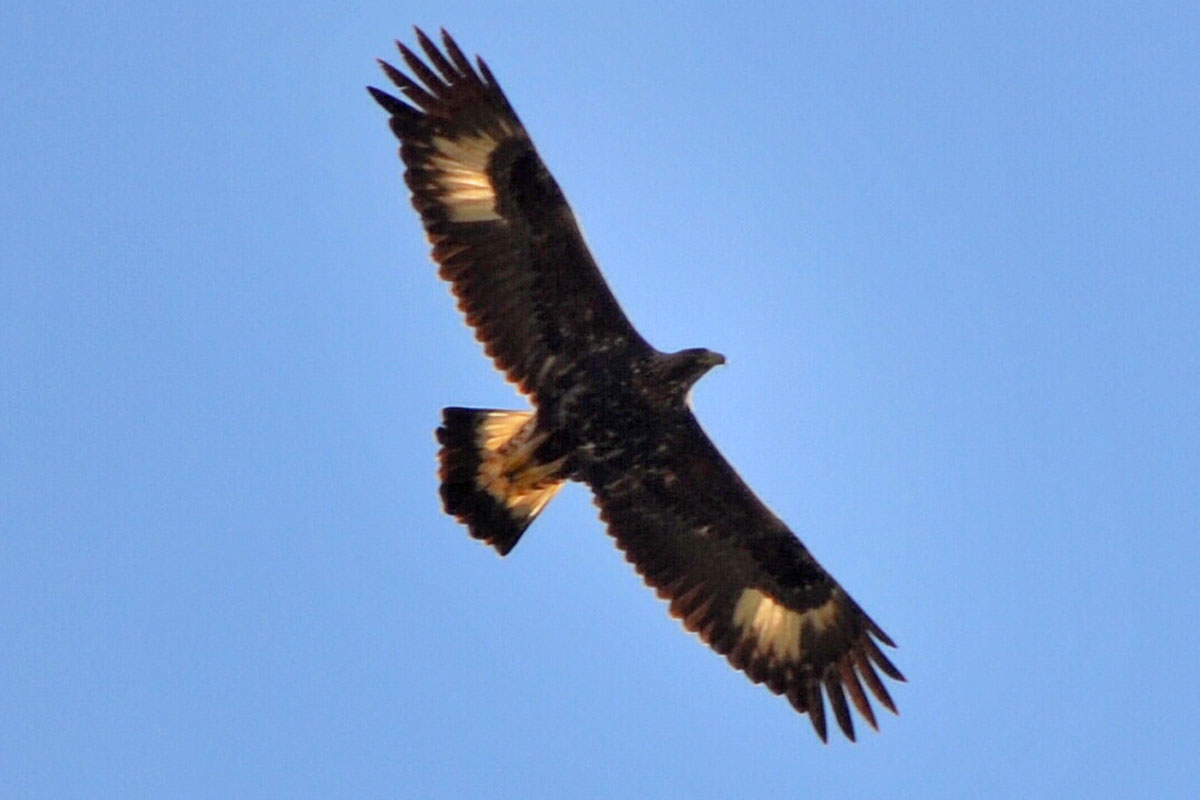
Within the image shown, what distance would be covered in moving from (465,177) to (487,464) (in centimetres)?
198

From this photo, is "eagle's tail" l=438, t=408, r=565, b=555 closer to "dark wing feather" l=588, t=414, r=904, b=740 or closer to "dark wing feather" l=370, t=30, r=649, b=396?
"dark wing feather" l=370, t=30, r=649, b=396

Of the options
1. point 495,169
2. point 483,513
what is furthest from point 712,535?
point 495,169

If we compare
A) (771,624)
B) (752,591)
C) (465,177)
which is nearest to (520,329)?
(465,177)

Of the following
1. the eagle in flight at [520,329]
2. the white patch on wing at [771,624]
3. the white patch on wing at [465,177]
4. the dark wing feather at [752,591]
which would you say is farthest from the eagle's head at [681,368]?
the white patch on wing at [771,624]

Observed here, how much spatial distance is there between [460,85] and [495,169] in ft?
2.10

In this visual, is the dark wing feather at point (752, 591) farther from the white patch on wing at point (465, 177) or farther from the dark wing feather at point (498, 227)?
the white patch on wing at point (465, 177)

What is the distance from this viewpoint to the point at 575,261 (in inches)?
589

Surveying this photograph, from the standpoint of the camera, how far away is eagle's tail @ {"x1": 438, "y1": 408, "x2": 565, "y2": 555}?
15047 mm

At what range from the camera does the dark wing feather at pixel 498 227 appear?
14945 mm

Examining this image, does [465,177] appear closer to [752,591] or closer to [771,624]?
[752,591]

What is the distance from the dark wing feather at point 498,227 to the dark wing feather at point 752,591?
1227 millimetres

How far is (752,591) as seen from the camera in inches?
628

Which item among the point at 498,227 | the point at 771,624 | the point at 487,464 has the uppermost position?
the point at 498,227

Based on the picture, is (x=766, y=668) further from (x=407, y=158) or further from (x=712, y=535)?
(x=407, y=158)
